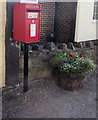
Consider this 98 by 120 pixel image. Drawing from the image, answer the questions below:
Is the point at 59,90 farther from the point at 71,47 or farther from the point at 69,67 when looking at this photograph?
the point at 71,47

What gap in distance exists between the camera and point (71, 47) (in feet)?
19.7

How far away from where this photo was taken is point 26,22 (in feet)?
12.7

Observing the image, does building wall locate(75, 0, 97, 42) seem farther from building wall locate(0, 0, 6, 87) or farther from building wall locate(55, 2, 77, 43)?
building wall locate(0, 0, 6, 87)

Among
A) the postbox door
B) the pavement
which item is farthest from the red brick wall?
the postbox door

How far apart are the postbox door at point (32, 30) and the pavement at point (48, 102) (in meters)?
1.27

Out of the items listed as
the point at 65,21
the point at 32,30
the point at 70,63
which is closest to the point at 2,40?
the point at 32,30

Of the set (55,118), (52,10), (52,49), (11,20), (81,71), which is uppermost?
(52,10)

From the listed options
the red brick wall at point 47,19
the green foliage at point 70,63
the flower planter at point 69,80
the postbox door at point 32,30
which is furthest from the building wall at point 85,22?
the postbox door at point 32,30

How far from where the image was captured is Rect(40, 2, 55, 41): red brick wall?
6861 mm


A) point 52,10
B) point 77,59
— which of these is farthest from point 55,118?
point 52,10

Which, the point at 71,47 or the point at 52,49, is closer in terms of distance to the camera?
the point at 52,49

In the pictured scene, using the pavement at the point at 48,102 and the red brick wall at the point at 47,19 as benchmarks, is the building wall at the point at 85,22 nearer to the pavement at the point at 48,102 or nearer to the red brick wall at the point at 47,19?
→ the red brick wall at the point at 47,19

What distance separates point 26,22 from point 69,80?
179cm

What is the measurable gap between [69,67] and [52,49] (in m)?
0.92
